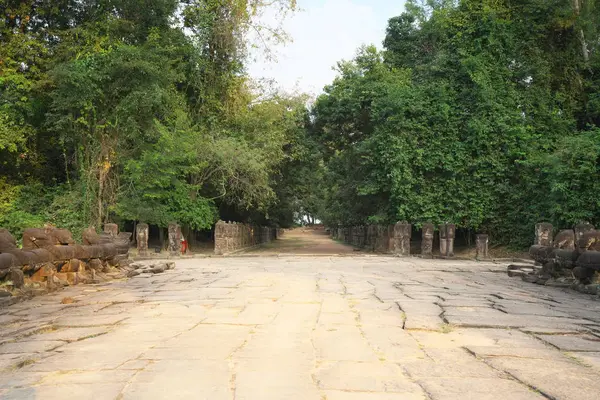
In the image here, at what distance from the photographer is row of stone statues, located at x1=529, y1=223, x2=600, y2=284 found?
807 cm

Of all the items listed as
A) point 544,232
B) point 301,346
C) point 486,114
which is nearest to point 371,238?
point 486,114

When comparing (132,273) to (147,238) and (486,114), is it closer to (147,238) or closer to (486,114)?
(147,238)

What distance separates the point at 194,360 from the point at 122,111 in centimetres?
1797

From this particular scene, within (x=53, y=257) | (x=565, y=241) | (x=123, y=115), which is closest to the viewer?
(x=53, y=257)

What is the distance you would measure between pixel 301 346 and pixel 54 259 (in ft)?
18.4

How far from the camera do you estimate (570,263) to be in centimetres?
866

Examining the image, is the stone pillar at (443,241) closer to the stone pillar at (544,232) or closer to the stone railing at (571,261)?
the stone pillar at (544,232)

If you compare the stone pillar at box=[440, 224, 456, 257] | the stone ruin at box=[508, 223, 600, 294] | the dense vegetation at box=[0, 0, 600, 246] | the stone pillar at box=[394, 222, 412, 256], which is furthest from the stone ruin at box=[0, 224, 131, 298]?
the stone pillar at box=[440, 224, 456, 257]

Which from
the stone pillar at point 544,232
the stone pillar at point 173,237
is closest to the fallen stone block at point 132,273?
the stone pillar at point 173,237

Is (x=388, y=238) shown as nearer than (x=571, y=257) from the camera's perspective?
No

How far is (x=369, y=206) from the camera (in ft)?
78.8

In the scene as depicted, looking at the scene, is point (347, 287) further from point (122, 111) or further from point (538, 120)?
point (538, 120)

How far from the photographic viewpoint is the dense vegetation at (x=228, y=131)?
1916cm

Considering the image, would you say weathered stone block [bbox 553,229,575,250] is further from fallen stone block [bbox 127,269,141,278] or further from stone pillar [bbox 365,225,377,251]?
stone pillar [bbox 365,225,377,251]
